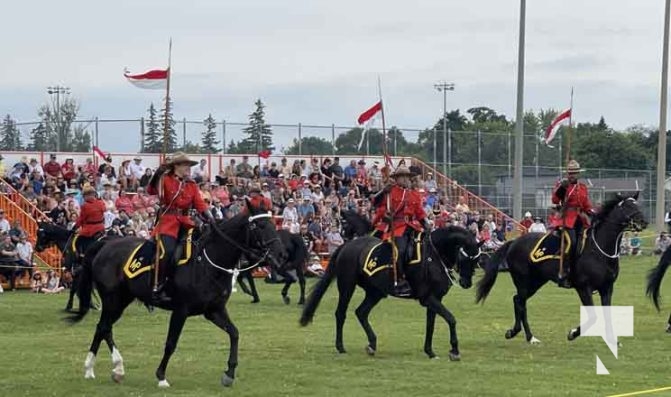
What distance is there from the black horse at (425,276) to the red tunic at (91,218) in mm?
6896

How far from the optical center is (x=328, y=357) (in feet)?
57.5

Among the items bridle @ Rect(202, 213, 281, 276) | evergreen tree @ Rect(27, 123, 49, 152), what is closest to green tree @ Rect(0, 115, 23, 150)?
evergreen tree @ Rect(27, 123, 49, 152)

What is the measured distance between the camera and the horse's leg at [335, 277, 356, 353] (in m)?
18.1

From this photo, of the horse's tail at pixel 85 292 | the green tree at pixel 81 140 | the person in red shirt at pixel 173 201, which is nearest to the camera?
the person in red shirt at pixel 173 201

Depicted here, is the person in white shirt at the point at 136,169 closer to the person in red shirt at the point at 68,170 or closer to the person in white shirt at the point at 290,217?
the person in red shirt at the point at 68,170

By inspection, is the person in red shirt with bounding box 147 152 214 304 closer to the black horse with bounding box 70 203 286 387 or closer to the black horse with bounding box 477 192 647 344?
the black horse with bounding box 70 203 286 387

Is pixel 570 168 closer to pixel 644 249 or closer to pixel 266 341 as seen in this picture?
pixel 266 341

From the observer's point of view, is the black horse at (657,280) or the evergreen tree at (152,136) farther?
the evergreen tree at (152,136)

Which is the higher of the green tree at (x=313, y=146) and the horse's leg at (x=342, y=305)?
the green tree at (x=313, y=146)

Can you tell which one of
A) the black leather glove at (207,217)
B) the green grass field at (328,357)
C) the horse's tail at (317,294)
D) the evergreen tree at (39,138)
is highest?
the evergreen tree at (39,138)

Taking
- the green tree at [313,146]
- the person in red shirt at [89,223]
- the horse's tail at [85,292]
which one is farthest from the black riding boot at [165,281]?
the green tree at [313,146]

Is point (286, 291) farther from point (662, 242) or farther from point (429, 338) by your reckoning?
point (662, 242)

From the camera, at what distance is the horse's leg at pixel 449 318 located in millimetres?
17062

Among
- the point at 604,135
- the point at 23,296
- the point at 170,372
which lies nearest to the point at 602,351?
the point at 170,372
